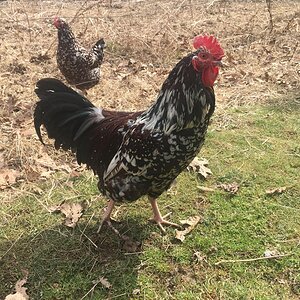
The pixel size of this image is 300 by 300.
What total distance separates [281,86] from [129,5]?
5052mm

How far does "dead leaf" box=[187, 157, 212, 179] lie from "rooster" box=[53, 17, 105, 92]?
7.60 ft

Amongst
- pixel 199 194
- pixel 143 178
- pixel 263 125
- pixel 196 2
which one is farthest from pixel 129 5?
pixel 143 178

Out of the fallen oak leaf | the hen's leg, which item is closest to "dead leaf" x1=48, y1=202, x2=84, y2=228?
the fallen oak leaf

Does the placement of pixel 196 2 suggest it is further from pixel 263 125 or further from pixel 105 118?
pixel 105 118

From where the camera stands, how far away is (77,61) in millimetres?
5355

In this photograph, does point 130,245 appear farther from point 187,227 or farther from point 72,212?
point 72,212

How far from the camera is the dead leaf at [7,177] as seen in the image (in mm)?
3879

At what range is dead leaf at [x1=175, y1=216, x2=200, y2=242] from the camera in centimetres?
329

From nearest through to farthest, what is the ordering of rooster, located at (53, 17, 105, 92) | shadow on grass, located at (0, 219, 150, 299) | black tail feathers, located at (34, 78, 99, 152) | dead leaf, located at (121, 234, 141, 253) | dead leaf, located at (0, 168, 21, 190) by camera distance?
shadow on grass, located at (0, 219, 150, 299) < black tail feathers, located at (34, 78, 99, 152) < dead leaf, located at (121, 234, 141, 253) < dead leaf, located at (0, 168, 21, 190) < rooster, located at (53, 17, 105, 92)

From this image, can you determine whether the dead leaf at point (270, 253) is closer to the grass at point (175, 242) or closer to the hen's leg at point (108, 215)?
the grass at point (175, 242)

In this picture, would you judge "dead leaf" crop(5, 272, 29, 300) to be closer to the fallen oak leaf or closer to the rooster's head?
the fallen oak leaf

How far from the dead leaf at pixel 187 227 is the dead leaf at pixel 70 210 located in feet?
3.21

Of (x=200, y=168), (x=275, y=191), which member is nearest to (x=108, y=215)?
(x=200, y=168)

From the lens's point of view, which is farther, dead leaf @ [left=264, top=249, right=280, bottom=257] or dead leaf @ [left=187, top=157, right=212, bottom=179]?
dead leaf @ [left=187, top=157, right=212, bottom=179]
